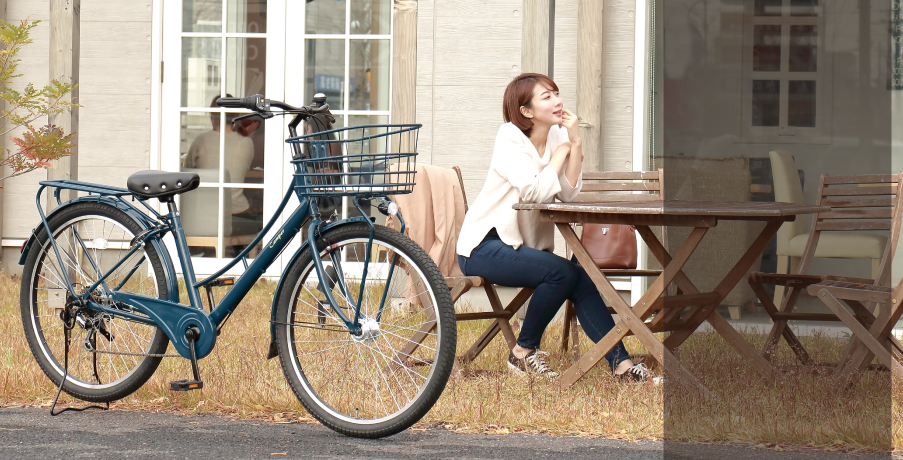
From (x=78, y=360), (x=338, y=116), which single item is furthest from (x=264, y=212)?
(x=78, y=360)

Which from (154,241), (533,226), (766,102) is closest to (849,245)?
(766,102)

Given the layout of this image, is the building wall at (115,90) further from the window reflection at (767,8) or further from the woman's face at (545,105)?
the window reflection at (767,8)

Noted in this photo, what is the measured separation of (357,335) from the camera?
9.73 ft

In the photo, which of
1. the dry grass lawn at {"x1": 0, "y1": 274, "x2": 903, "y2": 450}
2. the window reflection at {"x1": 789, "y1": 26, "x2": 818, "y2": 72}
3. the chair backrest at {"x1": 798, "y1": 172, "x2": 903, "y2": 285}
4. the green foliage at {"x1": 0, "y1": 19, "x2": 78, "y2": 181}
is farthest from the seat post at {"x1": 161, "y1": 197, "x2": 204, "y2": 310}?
the window reflection at {"x1": 789, "y1": 26, "x2": 818, "y2": 72}

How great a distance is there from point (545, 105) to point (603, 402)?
1.16 m

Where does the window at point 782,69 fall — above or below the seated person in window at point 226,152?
above

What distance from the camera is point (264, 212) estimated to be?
6641 mm

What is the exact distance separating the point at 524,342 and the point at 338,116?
10.5 feet

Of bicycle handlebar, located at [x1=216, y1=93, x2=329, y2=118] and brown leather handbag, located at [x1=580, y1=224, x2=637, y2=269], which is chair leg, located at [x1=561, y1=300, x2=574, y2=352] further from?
bicycle handlebar, located at [x1=216, y1=93, x2=329, y2=118]

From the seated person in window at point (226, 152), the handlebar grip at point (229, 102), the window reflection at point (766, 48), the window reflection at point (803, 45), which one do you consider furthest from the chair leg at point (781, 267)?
the handlebar grip at point (229, 102)

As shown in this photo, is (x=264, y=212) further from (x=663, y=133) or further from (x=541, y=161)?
(x=541, y=161)

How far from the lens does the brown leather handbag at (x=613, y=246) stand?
4176 millimetres

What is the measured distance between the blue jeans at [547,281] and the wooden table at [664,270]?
174 millimetres

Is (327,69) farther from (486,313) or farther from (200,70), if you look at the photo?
(486,313)
